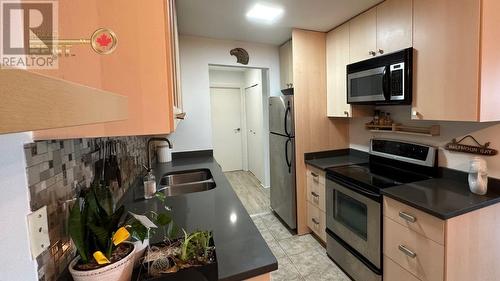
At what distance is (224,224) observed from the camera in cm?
119

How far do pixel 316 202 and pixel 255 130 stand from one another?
245cm

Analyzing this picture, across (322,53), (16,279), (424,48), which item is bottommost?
(16,279)

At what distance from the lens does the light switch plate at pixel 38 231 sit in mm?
625

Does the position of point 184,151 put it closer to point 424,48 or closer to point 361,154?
point 361,154

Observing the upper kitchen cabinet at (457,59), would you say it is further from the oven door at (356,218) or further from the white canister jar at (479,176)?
the oven door at (356,218)

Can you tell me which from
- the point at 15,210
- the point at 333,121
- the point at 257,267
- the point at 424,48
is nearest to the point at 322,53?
the point at 333,121

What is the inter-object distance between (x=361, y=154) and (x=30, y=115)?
9.60 ft

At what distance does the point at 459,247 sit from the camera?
1.36 meters

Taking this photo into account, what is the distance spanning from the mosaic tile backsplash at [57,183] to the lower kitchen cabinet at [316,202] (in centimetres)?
204

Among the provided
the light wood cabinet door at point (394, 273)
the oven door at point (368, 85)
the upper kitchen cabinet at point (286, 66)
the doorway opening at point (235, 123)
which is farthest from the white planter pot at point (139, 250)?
the doorway opening at point (235, 123)

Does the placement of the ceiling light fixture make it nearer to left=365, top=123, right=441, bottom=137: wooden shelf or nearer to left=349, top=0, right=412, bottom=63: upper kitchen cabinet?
left=349, top=0, right=412, bottom=63: upper kitchen cabinet

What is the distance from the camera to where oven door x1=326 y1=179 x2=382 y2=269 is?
1744 mm

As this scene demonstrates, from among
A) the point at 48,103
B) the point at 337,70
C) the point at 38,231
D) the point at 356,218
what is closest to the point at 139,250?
the point at 38,231

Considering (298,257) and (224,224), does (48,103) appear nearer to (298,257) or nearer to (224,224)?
(224,224)
